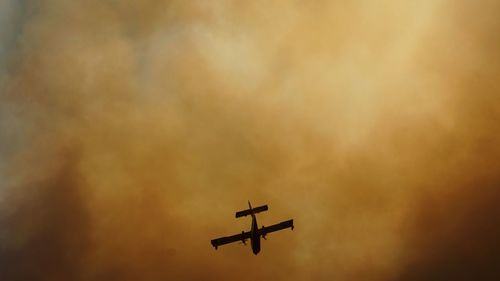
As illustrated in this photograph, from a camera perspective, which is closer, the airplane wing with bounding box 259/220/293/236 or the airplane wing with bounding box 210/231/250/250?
the airplane wing with bounding box 259/220/293/236

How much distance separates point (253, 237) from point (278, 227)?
23.6 feet

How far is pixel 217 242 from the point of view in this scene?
12112cm

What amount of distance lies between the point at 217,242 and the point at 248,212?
455 inches

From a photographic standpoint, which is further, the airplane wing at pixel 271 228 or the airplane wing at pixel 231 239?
the airplane wing at pixel 231 239

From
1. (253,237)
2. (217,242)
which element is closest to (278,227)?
(253,237)

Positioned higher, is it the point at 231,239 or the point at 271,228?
the point at 271,228

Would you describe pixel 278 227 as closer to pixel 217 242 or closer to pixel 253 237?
pixel 253 237

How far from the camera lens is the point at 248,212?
385ft

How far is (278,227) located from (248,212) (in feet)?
28.0

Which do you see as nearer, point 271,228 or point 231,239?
point 271,228

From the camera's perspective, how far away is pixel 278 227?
120 meters
